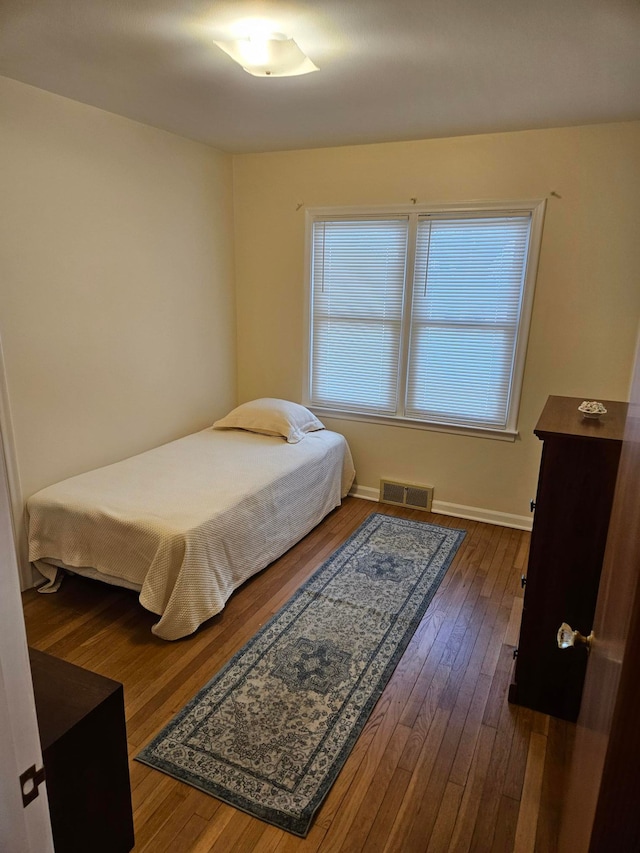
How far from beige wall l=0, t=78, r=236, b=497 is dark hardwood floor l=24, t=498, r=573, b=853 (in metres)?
0.97

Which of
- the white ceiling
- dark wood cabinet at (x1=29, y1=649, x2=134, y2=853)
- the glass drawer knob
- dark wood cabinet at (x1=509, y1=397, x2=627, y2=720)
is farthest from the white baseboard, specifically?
dark wood cabinet at (x1=29, y1=649, x2=134, y2=853)

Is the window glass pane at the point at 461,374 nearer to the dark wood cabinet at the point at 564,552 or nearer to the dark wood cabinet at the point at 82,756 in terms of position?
the dark wood cabinet at the point at 564,552

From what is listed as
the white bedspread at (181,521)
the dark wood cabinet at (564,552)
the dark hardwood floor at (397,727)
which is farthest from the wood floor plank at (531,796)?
the white bedspread at (181,521)

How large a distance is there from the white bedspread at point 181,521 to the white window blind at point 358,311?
858 millimetres

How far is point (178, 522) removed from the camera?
244cm

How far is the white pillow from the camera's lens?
3.72 m

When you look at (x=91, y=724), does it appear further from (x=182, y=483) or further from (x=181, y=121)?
(x=181, y=121)

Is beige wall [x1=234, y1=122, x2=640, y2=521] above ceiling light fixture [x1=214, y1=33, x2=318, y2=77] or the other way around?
the other way around

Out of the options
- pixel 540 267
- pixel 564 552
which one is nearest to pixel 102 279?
pixel 540 267

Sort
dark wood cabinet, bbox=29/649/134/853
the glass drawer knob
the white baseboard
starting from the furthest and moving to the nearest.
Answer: the white baseboard, dark wood cabinet, bbox=29/649/134/853, the glass drawer knob

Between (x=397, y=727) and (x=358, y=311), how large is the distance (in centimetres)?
277

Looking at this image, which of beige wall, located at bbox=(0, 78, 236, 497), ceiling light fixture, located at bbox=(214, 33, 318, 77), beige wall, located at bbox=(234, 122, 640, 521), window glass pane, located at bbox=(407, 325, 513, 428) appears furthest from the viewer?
window glass pane, located at bbox=(407, 325, 513, 428)

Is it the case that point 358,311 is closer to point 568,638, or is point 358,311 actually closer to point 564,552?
point 564,552

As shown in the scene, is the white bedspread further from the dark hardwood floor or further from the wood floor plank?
the wood floor plank
